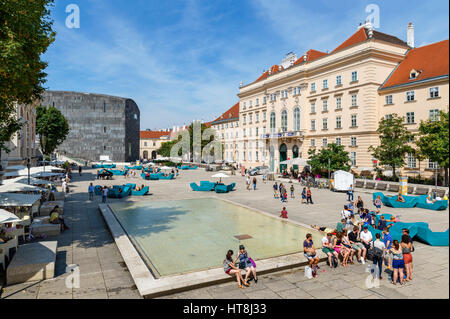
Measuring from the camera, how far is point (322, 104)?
43594 millimetres

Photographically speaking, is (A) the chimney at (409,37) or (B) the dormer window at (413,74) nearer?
(B) the dormer window at (413,74)

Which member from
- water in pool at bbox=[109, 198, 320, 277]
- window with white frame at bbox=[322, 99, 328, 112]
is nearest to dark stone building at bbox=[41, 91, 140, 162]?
window with white frame at bbox=[322, 99, 328, 112]

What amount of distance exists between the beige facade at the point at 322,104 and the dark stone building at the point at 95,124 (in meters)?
62.9

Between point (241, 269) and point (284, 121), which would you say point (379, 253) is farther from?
point (284, 121)

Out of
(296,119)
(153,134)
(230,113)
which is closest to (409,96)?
(296,119)

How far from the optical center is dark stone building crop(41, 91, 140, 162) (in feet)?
332

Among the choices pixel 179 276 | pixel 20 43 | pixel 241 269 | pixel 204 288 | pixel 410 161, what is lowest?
pixel 204 288

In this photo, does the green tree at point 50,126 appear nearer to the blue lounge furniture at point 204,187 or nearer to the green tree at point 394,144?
the blue lounge furniture at point 204,187

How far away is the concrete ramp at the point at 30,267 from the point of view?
317 inches

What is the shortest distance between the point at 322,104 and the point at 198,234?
35930 mm

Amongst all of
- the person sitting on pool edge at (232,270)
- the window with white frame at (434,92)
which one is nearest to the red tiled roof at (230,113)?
the window with white frame at (434,92)

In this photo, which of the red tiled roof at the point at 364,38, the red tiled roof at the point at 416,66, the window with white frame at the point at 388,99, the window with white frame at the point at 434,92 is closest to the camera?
the window with white frame at the point at 434,92
